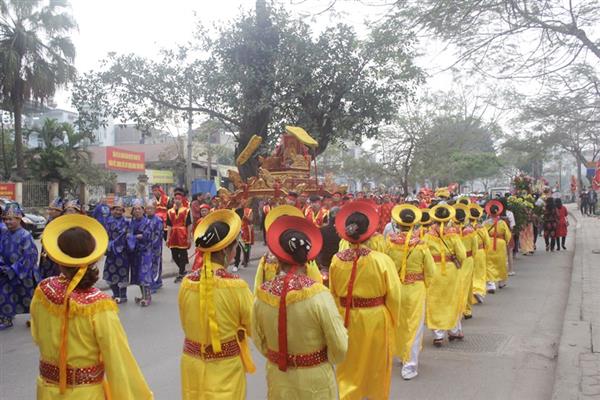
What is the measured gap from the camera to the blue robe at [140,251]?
378 inches

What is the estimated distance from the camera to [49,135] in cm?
2933

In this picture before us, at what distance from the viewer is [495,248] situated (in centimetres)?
1121

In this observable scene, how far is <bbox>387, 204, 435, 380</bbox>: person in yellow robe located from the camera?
588 centimetres

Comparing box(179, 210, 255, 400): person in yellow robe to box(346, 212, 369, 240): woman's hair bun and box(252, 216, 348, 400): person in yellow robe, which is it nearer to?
box(252, 216, 348, 400): person in yellow robe

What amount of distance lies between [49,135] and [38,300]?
2864 cm

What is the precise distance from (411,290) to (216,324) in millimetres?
3023

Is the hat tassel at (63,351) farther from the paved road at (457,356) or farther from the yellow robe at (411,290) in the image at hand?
the yellow robe at (411,290)

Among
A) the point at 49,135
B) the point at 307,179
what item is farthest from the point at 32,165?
the point at 307,179

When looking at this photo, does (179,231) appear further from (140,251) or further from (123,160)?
(123,160)

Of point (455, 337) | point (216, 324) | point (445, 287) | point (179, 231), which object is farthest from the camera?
point (179, 231)

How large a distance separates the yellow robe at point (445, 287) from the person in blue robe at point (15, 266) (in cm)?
523

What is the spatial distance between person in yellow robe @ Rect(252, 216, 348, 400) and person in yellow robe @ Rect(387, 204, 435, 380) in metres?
2.60

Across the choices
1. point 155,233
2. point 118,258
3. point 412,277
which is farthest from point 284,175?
point 412,277

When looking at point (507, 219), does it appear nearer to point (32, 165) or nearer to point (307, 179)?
point (307, 179)
